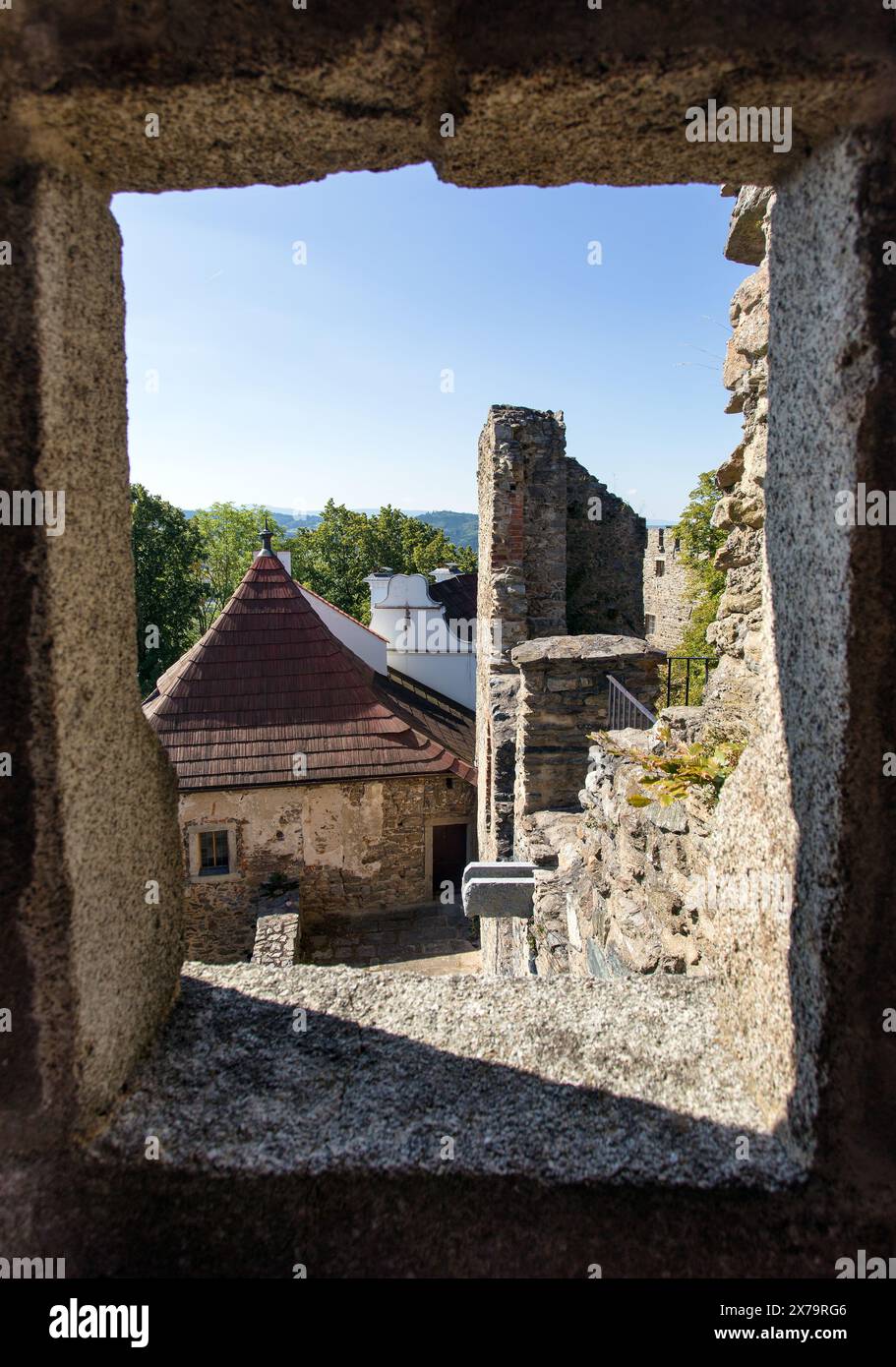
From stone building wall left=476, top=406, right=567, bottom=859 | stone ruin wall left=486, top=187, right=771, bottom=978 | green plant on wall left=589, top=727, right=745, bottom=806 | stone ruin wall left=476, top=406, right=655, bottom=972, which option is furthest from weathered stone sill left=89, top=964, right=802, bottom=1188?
stone building wall left=476, top=406, right=567, bottom=859

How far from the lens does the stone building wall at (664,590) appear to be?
22.0m

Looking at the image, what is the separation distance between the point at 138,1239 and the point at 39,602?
1.02 m

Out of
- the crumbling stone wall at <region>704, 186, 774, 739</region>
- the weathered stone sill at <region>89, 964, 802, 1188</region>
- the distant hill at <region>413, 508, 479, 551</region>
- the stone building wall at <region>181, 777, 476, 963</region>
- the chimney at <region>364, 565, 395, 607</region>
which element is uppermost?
the distant hill at <region>413, 508, 479, 551</region>

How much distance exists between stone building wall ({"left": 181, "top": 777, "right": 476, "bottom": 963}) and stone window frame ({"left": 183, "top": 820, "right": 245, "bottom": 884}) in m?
0.02

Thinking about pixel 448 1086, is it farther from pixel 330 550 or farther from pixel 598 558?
pixel 330 550

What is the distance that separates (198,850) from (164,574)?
15.6 m

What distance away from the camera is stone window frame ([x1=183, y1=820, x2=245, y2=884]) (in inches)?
372

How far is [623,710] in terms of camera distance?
5734mm

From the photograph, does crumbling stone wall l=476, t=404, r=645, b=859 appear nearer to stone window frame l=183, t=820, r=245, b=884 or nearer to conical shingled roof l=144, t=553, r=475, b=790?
conical shingled roof l=144, t=553, r=475, b=790

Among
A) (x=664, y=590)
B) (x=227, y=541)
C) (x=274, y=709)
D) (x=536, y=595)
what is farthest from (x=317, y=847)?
(x=227, y=541)

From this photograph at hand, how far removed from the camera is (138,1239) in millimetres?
1189

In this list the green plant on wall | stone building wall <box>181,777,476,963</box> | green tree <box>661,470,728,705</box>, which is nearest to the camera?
the green plant on wall

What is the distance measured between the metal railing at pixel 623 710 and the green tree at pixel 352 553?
23669 mm

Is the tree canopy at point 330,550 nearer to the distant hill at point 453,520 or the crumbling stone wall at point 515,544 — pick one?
the crumbling stone wall at point 515,544
